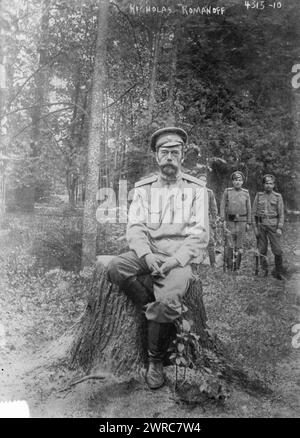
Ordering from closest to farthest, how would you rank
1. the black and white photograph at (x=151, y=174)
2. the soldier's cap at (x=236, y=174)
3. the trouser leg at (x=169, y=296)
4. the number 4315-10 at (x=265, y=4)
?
the trouser leg at (x=169, y=296)
the black and white photograph at (x=151, y=174)
the number 4315-10 at (x=265, y=4)
the soldier's cap at (x=236, y=174)

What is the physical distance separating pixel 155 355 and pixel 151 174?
1743 millimetres

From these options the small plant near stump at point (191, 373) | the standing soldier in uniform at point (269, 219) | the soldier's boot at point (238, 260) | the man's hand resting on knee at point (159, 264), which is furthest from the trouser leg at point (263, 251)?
the man's hand resting on knee at point (159, 264)

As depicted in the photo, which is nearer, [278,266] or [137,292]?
[137,292]

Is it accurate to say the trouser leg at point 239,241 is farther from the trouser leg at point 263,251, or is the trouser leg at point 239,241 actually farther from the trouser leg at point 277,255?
the trouser leg at point 277,255

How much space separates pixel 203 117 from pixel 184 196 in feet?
3.26

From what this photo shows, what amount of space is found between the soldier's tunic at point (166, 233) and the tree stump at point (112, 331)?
193mm

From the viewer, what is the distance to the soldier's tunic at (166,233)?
11.3 feet

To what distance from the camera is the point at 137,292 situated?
3562mm

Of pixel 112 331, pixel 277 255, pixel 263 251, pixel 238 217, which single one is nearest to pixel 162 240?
pixel 112 331

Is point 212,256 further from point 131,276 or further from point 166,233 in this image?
point 131,276

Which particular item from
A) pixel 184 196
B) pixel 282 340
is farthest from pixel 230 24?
pixel 282 340

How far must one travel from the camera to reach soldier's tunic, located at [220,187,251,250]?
441 centimetres

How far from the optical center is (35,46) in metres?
4.39
